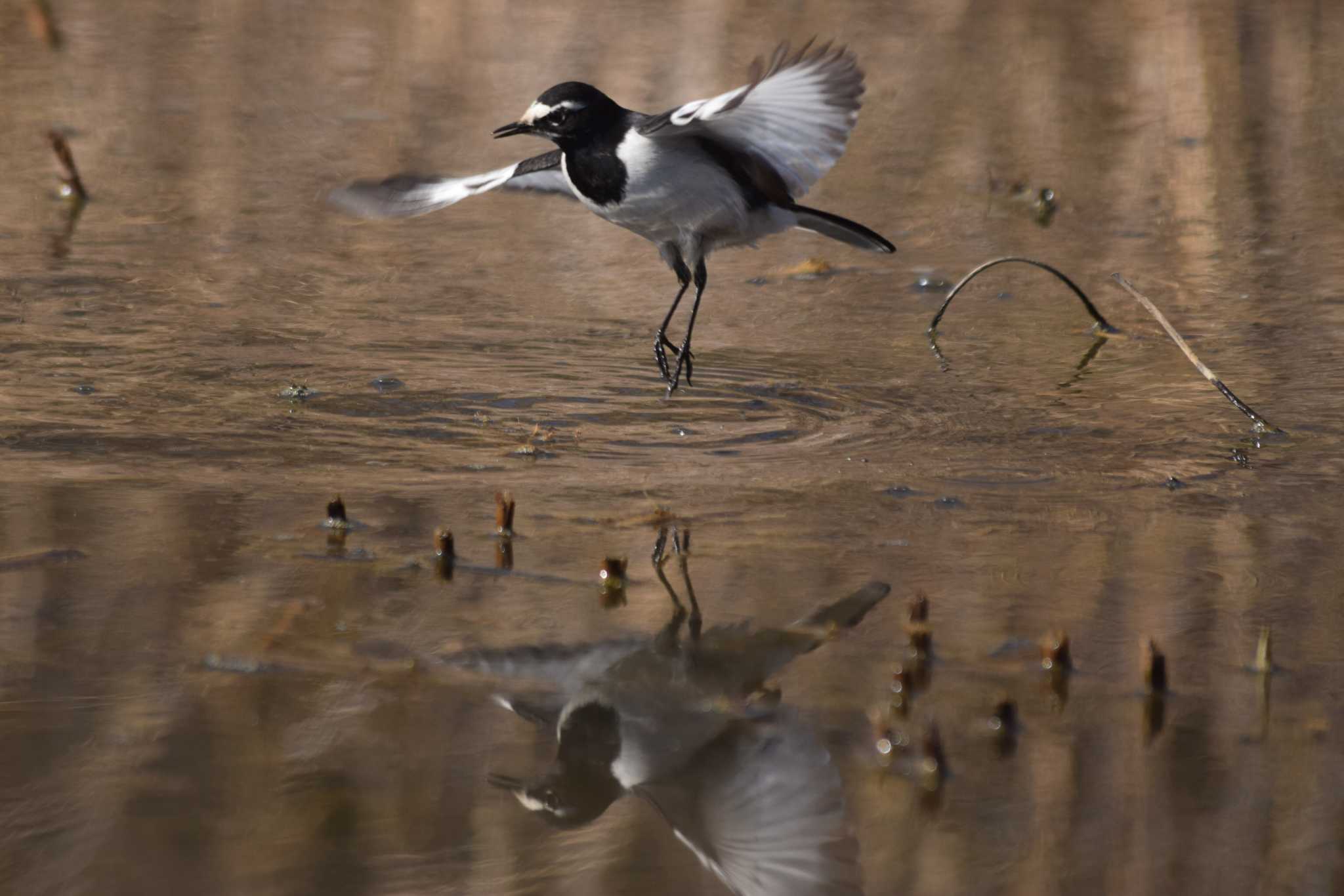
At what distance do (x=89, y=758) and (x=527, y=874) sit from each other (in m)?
0.76

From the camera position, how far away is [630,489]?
399cm

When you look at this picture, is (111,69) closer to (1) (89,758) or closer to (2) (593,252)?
(2) (593,252)

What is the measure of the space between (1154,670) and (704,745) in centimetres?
77

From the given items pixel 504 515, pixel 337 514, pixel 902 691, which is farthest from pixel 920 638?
Answer: pixel 337 514

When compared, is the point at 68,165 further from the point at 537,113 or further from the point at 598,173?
the point at 598,173

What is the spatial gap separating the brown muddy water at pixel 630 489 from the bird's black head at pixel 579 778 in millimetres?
36

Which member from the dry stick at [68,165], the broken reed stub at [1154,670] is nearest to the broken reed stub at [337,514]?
the broken reed stub at [1154,670]

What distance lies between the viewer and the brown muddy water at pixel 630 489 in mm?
2562

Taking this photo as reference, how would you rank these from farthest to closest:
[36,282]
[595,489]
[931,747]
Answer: [36,282], [595,489], [931,747]

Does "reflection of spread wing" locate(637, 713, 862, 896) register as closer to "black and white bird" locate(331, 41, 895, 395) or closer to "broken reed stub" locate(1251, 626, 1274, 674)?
"broken reed stub" locate(1251, 626, 1274, 674)

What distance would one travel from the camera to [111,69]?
930 centimetres

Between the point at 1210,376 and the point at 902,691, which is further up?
the point at 1210,376

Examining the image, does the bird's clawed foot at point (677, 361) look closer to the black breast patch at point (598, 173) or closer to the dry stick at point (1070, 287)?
the black breast patch at point (598, 173)

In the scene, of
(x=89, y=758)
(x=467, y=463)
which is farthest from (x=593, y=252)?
(x=89, y=758)
